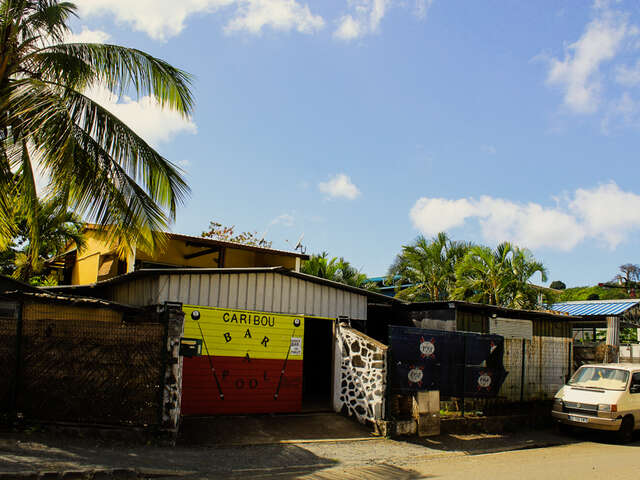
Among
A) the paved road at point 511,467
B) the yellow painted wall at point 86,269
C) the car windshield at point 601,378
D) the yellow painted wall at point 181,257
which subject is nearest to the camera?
the paved road at point 511,467

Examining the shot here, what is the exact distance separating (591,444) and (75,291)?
1381 centimetres

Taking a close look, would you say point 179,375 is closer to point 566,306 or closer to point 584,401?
point 584,401

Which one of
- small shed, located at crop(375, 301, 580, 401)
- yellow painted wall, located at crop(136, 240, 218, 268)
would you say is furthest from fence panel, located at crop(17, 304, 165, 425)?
yellow painted wall, located at crop(136, 240, 218, 268)

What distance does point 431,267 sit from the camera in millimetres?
24375

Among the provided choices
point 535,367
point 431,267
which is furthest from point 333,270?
point 535,367

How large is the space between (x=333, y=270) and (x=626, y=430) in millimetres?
15364

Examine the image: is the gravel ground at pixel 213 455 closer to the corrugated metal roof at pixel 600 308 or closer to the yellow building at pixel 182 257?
the yellow building at pixel 182 257

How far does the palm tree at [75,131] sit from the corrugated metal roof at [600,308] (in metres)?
17.3

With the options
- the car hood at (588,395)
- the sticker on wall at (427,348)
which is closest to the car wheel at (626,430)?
the car hood at (588,395)

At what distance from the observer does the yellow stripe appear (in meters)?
11.4

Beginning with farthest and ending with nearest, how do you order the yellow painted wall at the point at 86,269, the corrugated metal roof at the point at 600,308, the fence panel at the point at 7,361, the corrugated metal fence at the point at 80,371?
the corrugated metal roof at the point at 600,308, the yellow painted wall at the point at 86,269, the corrugated metal fence at the point at 80,371, the fence panel at the point at 7,361

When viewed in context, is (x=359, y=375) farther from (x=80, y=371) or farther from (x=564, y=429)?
(x=80, y=371)

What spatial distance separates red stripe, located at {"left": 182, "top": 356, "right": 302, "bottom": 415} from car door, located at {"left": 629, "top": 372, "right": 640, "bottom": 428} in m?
7.68

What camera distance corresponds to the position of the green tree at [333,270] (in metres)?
25.5
